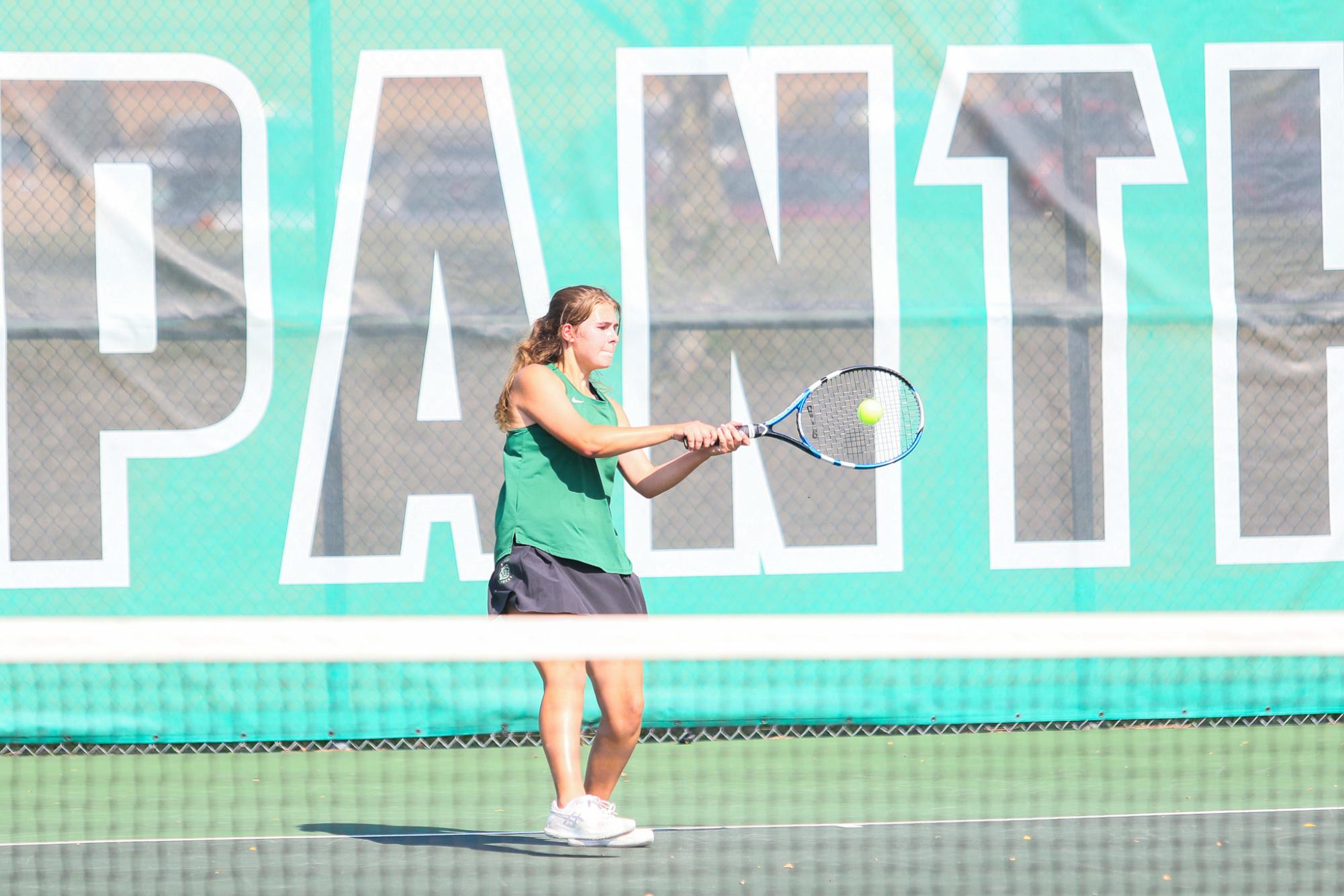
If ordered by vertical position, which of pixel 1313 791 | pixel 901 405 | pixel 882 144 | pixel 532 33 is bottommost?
pixel 1313 791

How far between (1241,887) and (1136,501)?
224 centimetres

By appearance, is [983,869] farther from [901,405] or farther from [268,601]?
[268,601]

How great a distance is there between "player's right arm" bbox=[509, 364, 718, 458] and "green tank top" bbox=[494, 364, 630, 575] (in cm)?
5

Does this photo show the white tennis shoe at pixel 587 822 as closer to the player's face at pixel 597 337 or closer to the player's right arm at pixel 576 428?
the player's right arm at pixel 576 428

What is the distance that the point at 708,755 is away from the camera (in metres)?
5.48

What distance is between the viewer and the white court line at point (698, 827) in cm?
425

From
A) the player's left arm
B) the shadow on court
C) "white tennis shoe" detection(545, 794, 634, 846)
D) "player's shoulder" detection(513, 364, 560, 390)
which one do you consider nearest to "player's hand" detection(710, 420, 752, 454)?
the player's left arm

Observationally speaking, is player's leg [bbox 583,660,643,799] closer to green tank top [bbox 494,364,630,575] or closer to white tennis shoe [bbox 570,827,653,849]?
white tennis shoe [bbox 570,827,653,849]

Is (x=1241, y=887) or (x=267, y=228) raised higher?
(x=267, y=228)

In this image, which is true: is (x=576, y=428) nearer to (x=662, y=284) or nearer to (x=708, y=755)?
(x=662, y=284)

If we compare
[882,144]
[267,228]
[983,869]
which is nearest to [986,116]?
[882,144]

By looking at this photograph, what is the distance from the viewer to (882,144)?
5613 mm

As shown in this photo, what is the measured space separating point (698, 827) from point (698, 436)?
1.18 meters

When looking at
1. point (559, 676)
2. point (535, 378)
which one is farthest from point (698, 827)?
point (535, 378)
